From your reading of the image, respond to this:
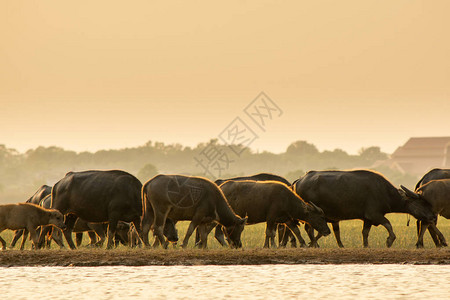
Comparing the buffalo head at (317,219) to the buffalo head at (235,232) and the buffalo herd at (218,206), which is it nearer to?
the buffalo herd at (218,206)

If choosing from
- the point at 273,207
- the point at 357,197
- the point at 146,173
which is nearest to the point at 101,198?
the point at 273,207

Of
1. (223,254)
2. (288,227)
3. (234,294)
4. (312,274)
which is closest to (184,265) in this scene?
(223,254)

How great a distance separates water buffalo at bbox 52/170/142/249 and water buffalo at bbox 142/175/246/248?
138 cm

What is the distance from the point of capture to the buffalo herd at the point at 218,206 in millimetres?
19672

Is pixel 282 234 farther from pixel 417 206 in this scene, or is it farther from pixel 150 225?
pixel 150 225

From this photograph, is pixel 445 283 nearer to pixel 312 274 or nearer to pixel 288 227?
pixel 312 274

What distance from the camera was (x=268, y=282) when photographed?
46.0 feet

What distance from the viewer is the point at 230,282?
14086 millimetres

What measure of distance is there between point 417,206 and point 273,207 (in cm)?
402

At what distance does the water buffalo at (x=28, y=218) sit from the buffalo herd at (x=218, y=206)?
0.03 metres

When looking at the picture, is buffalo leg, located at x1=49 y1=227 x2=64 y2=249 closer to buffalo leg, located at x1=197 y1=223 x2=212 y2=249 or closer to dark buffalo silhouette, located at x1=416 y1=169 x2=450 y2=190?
buffalo leg, located at x1=197 y1=223 x2=212 y2=249

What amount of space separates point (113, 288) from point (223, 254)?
474cm

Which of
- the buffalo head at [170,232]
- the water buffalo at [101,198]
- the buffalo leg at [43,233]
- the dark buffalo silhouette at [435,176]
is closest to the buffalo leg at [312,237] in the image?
the buffalo head at [170,232]

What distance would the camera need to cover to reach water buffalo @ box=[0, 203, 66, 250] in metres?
20.4
